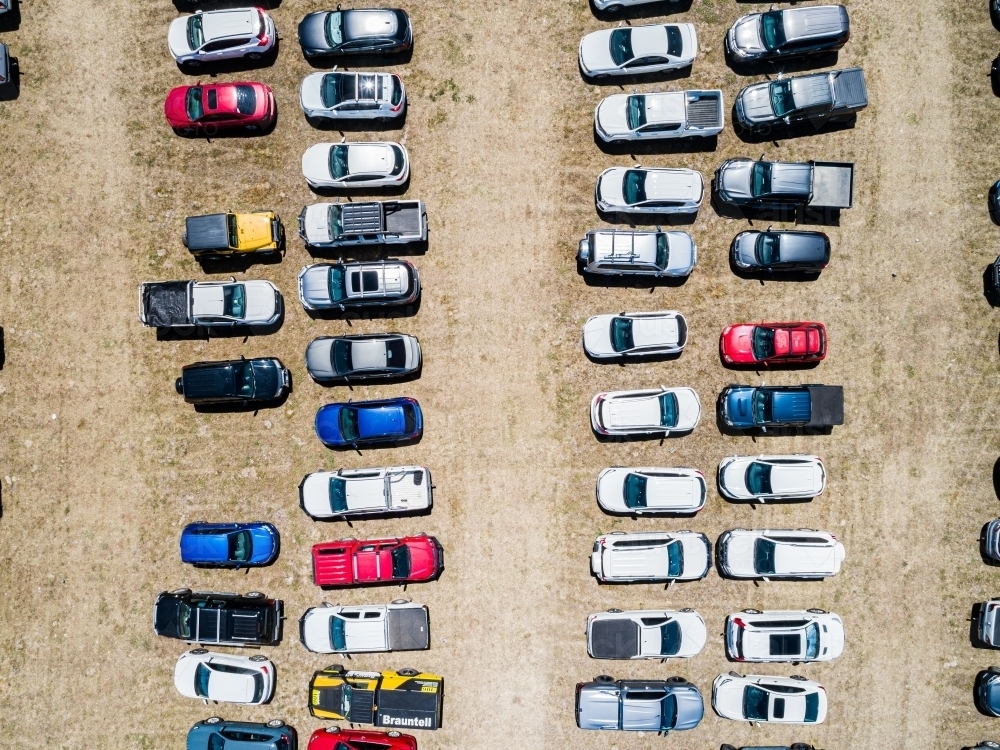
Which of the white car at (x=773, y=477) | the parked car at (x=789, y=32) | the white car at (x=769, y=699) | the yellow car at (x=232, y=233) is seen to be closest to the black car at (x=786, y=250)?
the parked car at (x=789, y=32)

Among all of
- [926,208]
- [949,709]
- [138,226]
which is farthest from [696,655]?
[138,226]

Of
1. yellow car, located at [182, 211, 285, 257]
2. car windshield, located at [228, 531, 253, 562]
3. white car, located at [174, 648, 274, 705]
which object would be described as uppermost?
yellow car, located at [182, 211, 285, 257]

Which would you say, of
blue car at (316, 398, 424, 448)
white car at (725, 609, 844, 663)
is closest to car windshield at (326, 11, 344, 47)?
blue car at (316, 398, 424, 448)

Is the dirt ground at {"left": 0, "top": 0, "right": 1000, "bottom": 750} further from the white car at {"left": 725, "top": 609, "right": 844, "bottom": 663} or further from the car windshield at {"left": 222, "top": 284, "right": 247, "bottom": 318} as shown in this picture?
the car windshield at {"left": 222, "top": 284, "right": 247, "bottom": 318}

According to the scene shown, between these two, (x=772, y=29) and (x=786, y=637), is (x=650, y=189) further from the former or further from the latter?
(x=786, y=637)

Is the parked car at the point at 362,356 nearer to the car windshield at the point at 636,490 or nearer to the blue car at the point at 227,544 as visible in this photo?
the blue car at the point at 227,544

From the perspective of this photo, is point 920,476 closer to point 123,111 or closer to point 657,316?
point 657,316

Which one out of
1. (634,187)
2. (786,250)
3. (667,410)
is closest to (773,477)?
(667,410)
